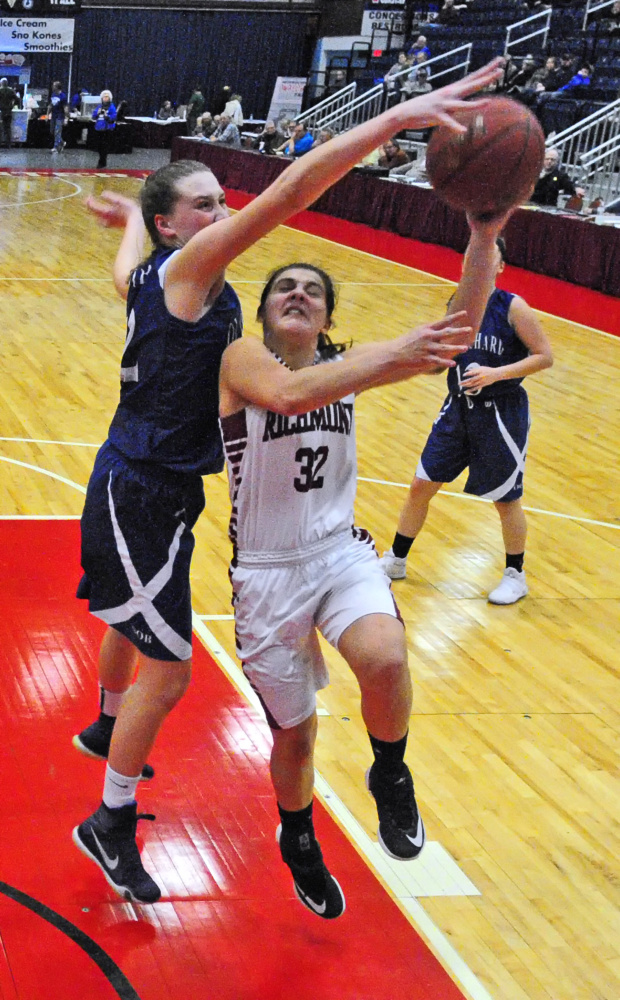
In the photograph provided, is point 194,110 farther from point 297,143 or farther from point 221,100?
point 297,143

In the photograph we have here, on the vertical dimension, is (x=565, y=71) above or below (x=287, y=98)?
above

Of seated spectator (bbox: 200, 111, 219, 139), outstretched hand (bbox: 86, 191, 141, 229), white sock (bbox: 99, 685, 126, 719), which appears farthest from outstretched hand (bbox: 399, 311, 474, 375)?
seated spectator (bbox: 200, 111, 219, 139)

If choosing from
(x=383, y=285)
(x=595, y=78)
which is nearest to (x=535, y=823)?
(x=383, y=285)

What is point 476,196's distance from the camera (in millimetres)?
2891

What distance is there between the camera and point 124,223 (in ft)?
12.5

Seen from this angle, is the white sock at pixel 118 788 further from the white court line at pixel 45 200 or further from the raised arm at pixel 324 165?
the white court line at pixel 45 200

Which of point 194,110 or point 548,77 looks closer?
point 548,77

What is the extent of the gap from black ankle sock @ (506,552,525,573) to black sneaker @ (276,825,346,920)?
2.75m

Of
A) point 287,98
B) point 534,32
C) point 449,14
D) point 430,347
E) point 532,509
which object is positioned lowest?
point 532,509

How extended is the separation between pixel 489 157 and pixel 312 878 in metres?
1.83

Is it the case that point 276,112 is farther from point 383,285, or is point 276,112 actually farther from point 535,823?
point 535,823

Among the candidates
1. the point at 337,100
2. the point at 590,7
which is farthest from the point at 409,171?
the point at 337,100

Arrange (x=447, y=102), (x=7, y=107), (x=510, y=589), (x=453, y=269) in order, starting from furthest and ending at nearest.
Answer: (x=7, y=107) < (x=453, y=269) < (x=510, y=589) < (x=447, y=102)

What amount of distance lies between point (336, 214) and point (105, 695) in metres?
16.0
